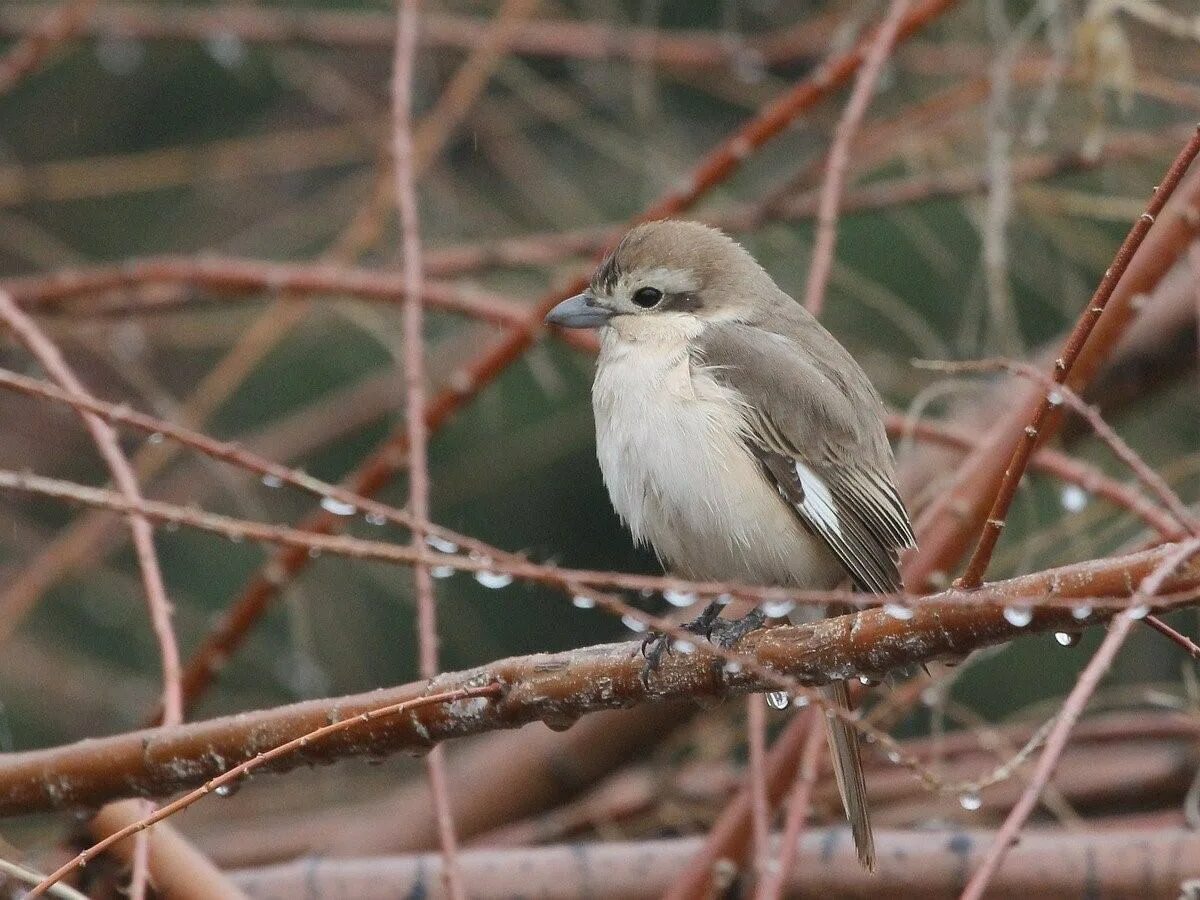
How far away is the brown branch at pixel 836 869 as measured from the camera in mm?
2895

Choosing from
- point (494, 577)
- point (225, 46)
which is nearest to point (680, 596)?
point (494, 577)

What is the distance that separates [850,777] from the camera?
286 centimetres

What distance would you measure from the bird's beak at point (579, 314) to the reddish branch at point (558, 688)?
3.83ft

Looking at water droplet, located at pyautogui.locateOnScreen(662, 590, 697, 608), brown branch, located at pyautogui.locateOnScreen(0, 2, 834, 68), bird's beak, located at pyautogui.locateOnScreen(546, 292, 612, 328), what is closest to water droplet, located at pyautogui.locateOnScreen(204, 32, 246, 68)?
brown branch, located at pyautogui.locateOnScreen(0, 2, 834, 68)

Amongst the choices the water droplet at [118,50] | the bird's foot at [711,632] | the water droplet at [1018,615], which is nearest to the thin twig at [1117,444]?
the water droplet at [1018,615]

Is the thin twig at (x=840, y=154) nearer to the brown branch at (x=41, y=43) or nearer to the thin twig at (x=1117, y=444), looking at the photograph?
the thin twig at (x=1117, y=444)

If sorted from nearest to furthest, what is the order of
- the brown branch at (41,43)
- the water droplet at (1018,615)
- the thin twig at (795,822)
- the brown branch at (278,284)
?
the water droplet at (1018,615) → the thin twig at (795,822) → the brown branch at (278,284) → the brown branch at (41,43)

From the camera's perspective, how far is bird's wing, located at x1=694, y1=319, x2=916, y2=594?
2936mm

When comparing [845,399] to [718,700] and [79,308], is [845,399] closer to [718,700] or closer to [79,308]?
[718,700]

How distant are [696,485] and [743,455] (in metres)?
0.12

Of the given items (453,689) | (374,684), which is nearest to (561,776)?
(453,689)

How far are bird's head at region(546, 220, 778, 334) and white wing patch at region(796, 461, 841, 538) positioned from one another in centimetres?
41

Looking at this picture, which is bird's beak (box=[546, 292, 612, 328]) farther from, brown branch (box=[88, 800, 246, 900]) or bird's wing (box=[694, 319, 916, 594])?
brown branch (box=[88, 800, 246, 900])

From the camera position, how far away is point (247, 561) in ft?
22.7
